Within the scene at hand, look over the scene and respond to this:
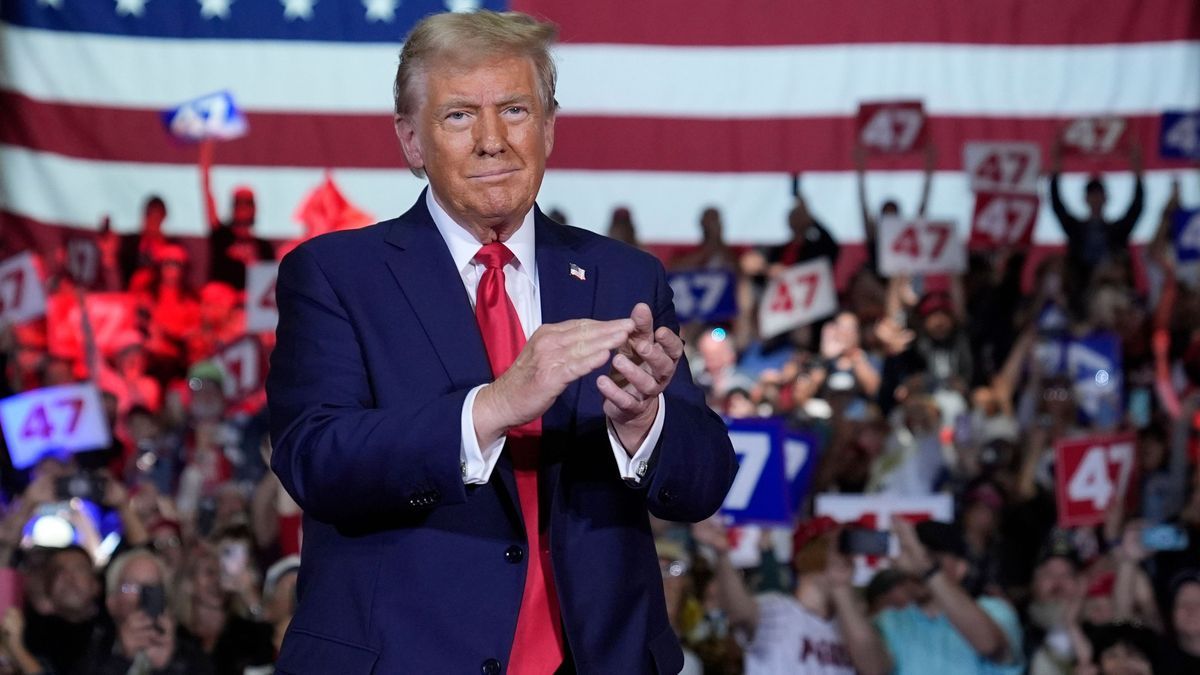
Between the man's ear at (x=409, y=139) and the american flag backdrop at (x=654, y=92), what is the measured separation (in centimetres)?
1022

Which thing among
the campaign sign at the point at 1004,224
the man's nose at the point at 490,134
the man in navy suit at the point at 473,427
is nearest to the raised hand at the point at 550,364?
the man in navy suit at the point at 473,427

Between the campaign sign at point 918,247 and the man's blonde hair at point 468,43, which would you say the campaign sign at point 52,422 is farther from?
the man's blonde hair at point 468,43

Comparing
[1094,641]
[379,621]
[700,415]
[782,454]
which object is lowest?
[1094,641]

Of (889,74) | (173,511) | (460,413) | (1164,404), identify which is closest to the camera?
(460,413)

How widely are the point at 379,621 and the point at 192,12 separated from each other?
11.4 meters

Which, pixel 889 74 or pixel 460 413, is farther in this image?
pixel 889 74

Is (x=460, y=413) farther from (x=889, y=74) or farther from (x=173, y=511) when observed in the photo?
(x=889, y=74)

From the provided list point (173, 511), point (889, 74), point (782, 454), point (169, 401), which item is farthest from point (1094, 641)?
point (889, 74)

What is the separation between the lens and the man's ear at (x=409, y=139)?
2303mm

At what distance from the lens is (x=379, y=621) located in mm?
2164

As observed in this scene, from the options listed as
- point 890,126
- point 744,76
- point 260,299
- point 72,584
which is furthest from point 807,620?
point 744,76

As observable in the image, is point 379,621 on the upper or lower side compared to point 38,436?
upper

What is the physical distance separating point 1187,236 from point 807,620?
5720 mm

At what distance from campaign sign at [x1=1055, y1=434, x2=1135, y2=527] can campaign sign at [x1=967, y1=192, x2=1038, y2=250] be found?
11.4 ft
